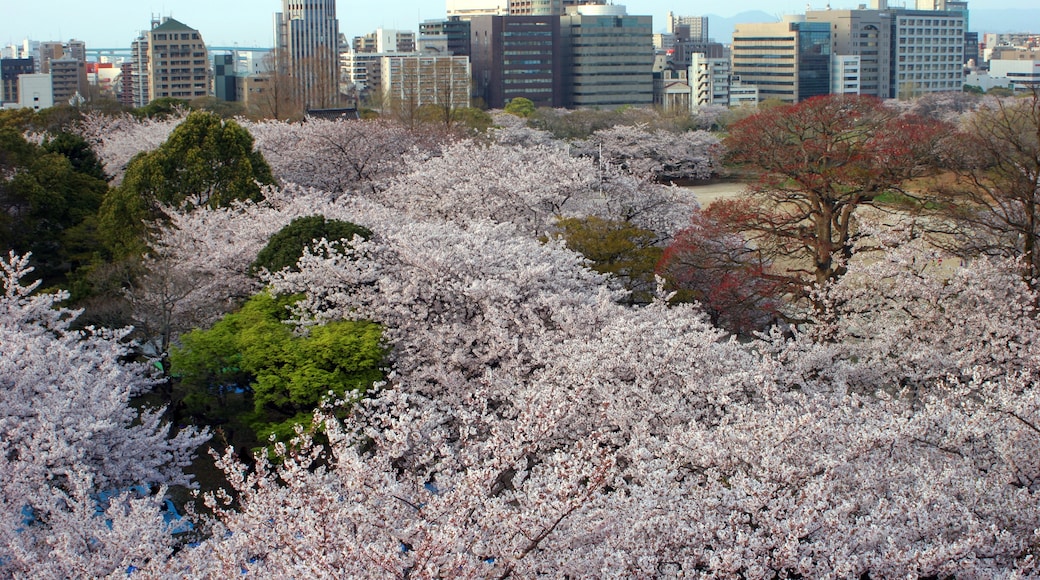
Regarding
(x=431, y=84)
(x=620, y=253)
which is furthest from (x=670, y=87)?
(x=620, y=253)

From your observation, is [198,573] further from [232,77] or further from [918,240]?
[232,77]

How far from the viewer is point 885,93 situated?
10156 centimetres

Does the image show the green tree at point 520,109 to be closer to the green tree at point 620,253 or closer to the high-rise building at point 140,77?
the green tree at point 620,253

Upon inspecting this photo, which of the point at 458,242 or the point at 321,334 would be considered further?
the point at 458,242

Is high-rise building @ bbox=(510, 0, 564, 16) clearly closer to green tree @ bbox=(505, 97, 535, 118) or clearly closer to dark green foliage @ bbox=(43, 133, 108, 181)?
green tree @ bbox=(505, 97, 535, 118)

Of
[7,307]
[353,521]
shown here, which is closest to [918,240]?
[353,521]

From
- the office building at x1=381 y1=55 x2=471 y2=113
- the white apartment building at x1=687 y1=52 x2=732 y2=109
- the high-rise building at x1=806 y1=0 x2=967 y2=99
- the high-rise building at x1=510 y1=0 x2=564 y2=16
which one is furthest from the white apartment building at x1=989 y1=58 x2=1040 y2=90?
the office building at x1=381 y1=55 x2=471 y2=113

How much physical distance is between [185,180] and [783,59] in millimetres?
85223

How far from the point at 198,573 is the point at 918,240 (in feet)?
32.1

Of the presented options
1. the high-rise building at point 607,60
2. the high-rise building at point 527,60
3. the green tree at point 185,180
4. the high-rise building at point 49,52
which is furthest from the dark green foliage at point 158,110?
the high-rise building at point 49,52

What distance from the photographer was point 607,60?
87.7 metres

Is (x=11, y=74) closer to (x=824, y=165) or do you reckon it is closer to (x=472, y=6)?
(x=472, y=6)

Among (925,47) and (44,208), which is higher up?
(925,47)

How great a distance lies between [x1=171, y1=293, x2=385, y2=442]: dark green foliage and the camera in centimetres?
1088
